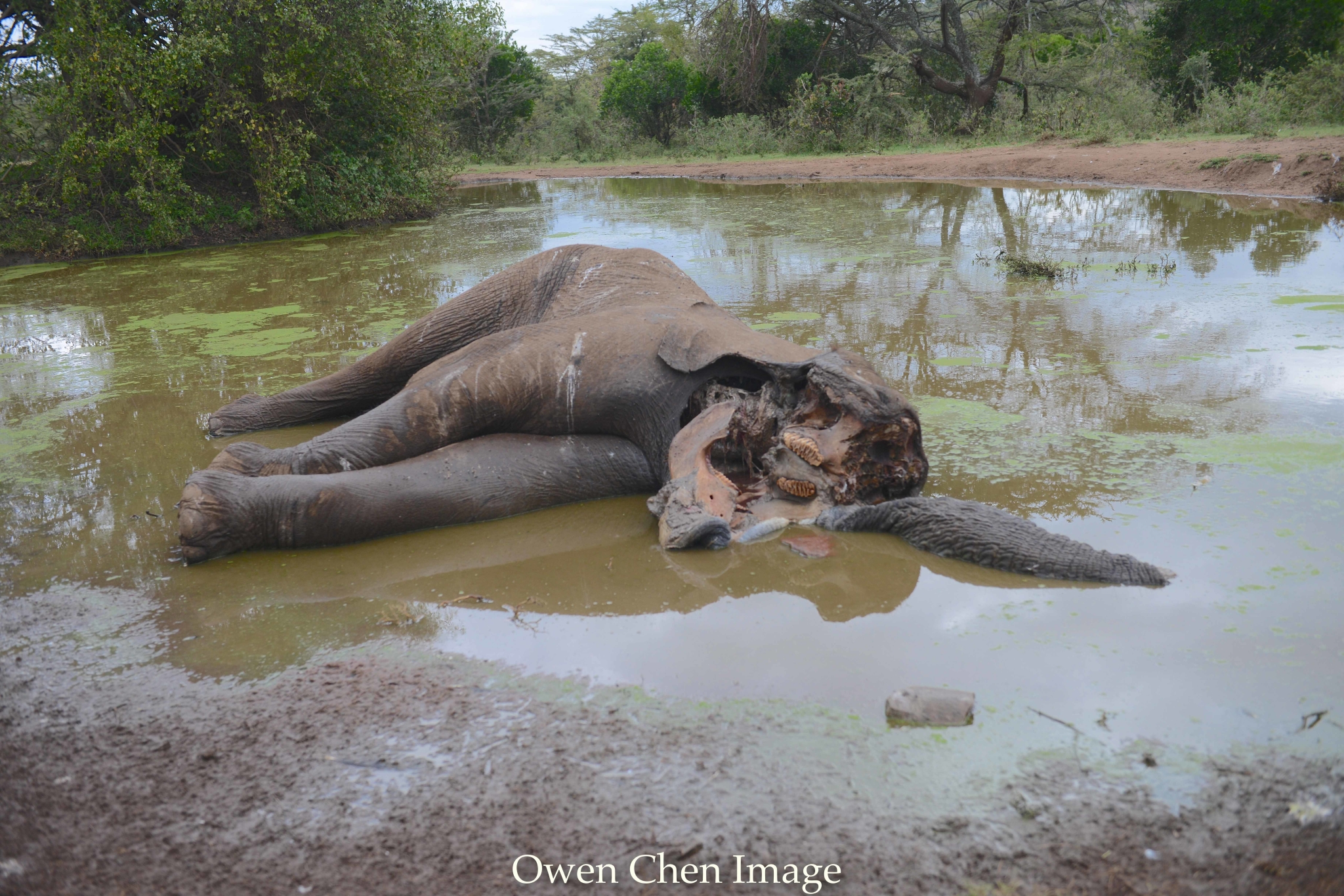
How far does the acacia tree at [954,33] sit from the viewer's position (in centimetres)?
2055

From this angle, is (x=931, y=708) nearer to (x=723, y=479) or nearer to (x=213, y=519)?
(x=723, y=479)

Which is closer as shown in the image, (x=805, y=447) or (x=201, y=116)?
(x=805, y=447)

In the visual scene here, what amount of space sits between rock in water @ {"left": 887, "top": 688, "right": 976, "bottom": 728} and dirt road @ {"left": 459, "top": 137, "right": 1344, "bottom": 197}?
435 inches

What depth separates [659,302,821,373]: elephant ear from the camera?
11.1ft

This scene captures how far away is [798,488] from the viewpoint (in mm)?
3180

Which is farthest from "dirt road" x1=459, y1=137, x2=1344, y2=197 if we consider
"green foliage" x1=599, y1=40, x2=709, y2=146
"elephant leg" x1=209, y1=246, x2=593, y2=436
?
"elephant leg" x1=209, y1=246, x2=593, y2=436

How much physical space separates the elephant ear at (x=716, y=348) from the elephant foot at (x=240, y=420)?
2.15 meters

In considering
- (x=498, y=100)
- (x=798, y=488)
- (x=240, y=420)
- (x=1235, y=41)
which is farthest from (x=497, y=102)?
(x=798, y=488)

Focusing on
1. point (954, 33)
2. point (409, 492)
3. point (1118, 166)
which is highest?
point (954, 33)

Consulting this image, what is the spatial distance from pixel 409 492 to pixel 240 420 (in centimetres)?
164

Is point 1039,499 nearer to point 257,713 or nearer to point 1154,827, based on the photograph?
point 1154,827

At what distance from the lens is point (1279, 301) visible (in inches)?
232

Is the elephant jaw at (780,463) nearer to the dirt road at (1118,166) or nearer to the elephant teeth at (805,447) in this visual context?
the elephant teeth at (805,447)

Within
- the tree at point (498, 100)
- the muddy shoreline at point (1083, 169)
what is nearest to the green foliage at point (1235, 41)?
the muddy shoreline at point (1083, 169)
